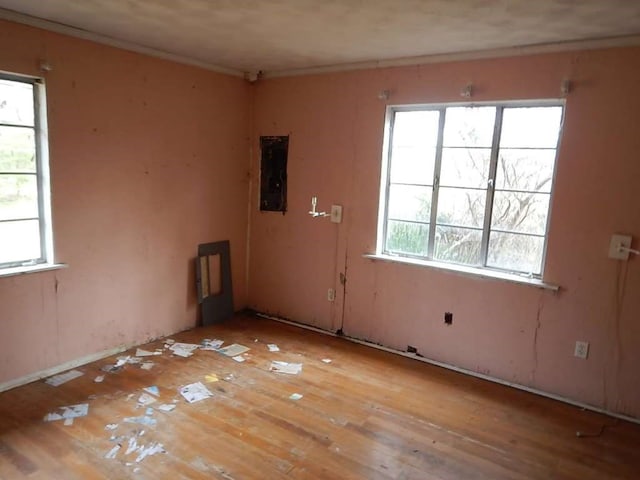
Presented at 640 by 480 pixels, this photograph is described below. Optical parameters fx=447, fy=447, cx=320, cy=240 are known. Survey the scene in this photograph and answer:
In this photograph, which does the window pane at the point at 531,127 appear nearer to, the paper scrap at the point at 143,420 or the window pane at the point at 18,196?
the paper scrap at the point at 143,420

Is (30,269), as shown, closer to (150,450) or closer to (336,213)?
(150,450)

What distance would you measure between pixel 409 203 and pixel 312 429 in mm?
1924

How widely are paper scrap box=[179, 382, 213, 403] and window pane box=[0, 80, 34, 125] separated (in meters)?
2.00

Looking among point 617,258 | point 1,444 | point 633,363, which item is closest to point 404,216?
point 617,258

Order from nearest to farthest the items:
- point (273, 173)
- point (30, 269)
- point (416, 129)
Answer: point (30, 269)
point (416, 129)
point (273, 173)

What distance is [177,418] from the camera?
104 inches

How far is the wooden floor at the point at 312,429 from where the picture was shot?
2.25 m

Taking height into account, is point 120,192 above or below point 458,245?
above

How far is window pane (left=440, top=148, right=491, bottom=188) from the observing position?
3.32m

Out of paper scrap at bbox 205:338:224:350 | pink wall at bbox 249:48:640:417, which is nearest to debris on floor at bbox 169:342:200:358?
paper scrap at bbox 205:338:224:350

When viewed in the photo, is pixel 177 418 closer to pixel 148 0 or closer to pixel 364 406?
pixel 364 406

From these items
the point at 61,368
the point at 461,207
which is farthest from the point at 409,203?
the point at 61,368

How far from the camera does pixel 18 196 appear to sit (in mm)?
2875

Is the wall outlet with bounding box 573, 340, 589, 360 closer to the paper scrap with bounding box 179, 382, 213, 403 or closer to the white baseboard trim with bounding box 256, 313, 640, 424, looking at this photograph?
the white baseboard trim with bounding box 256, 313, 640, 424
